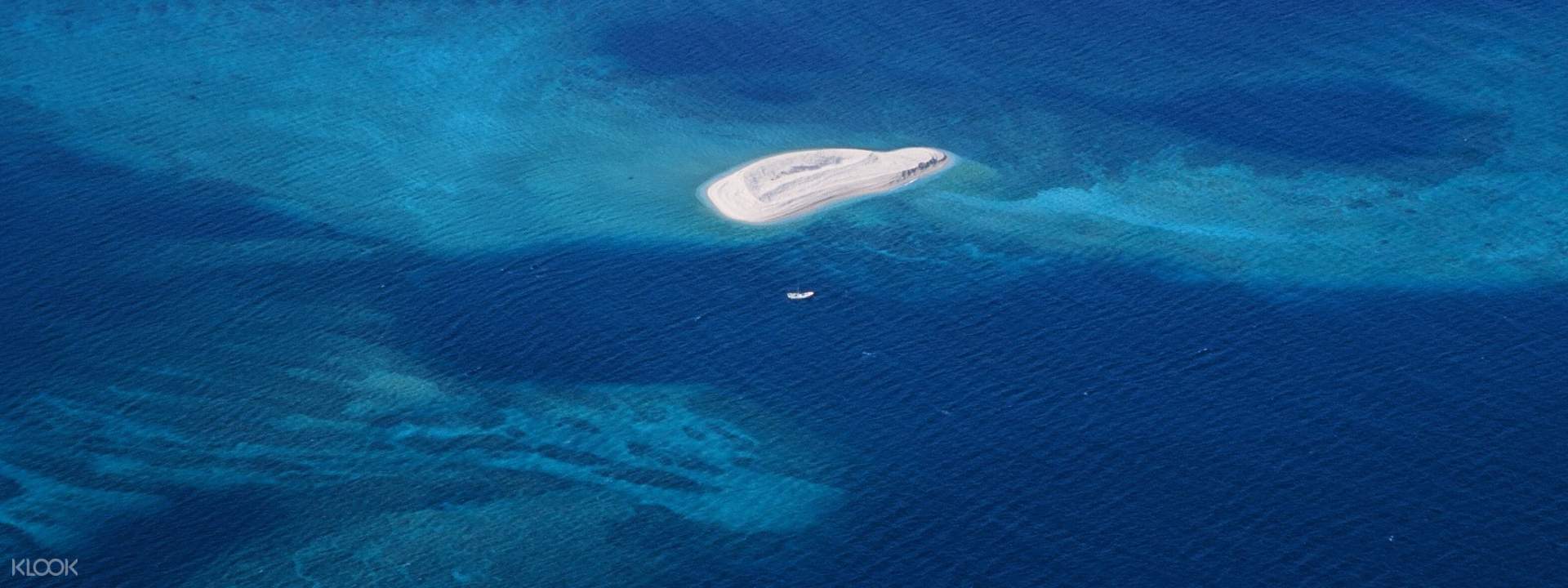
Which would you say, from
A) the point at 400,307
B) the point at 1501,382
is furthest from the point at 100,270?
the point at 1501,382

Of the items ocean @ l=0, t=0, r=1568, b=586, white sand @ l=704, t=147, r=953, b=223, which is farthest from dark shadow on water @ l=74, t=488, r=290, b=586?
white sand @ l=704, t=147, r=953, b=223

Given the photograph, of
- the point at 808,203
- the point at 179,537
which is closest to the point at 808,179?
the point at 808,203

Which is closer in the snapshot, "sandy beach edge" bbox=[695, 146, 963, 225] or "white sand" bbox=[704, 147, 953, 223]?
"sandy beach edge" bbox=[695, 146, 963, 225]

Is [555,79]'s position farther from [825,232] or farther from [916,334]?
[916,334]

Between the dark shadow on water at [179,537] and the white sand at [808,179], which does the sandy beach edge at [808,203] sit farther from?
the dark shadow on water at [179,537]

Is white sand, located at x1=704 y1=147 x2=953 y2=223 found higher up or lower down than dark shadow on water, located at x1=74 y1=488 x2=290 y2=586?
higher up

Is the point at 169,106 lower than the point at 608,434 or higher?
higher

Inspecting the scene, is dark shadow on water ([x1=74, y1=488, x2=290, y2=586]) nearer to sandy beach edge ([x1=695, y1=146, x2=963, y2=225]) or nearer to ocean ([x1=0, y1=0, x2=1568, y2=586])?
ocean ([x1=0, y1=0, x2=1568, y2=586])
